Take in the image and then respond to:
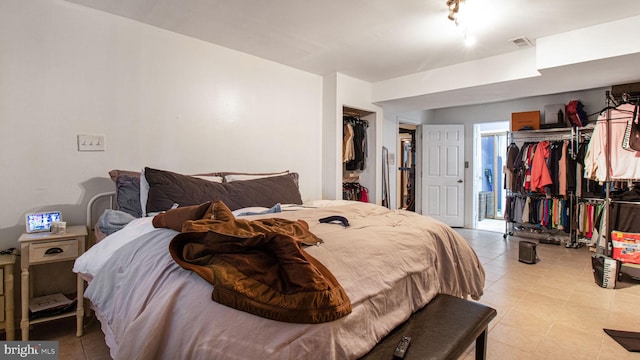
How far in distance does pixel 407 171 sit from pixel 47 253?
6.41 m

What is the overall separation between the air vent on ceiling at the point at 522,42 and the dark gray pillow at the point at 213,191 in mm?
2542

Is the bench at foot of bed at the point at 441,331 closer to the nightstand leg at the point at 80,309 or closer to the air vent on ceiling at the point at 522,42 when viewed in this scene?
the nightstand leg at the point at 80,309

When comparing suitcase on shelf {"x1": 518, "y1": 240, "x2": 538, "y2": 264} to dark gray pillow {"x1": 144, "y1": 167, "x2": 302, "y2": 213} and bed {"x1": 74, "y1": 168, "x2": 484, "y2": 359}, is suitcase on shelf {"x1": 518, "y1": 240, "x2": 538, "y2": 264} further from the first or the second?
dark gray pillow {"x1": 144, "y1": 167, "x2": 302, "y2": 213}

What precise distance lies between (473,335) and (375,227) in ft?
2.34

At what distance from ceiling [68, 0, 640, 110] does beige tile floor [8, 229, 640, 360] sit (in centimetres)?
238

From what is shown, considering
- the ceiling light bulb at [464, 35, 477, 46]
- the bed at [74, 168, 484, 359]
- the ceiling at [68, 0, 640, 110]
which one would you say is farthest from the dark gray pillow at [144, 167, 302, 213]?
the ceiling light bulb at [464, 35, 477, 46]

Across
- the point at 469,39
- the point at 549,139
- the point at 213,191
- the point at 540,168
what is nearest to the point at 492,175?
the point at 549,139

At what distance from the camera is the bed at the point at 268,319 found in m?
0.93

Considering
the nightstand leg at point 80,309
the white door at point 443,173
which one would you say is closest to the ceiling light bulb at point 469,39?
the white door at point 443,173

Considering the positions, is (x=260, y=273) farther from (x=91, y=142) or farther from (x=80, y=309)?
(x=91, y=142)

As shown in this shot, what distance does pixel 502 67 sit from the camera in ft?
11.3

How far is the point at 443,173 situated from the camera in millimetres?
6086

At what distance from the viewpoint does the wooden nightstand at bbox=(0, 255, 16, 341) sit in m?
1.98

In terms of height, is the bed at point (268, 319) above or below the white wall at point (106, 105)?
below
